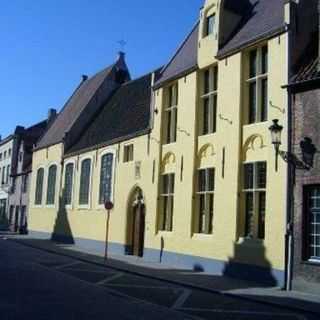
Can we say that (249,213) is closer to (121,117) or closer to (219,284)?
(219,284)

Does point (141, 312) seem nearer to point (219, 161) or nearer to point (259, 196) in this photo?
point (259, 196)

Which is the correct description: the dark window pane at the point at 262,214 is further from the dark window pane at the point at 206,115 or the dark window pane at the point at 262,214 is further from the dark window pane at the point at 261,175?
the dark window pane at the point at 206,115

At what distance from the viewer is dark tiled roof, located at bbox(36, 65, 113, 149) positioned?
37.4m

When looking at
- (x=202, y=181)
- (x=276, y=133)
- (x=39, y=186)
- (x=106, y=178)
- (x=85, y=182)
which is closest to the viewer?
(x=276, y=133)

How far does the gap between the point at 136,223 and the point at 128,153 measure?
367 centimetres

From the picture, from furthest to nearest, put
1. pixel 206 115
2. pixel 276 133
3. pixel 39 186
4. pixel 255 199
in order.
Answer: pixel 39 186 < pixel 206 115 < pixel 255 199 < pixel 276 133

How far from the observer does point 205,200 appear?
20.5 meters

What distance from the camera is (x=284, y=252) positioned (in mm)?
15977

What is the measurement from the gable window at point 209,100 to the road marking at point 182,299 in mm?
7747

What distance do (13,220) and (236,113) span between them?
3588 cm

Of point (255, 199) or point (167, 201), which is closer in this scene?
point (255, 199)

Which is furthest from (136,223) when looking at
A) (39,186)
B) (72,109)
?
(39,186)

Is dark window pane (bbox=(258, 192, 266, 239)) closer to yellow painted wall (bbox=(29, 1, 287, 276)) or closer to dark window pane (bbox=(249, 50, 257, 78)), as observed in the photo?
yellow painted wall (bbox=(29, 1, 287, 276))

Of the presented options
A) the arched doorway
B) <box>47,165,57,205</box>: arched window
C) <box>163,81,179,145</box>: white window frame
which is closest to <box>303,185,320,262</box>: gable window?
<box>163,81,179,145</box>: white window frame
